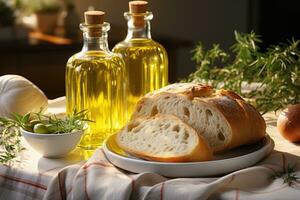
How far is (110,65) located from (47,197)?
0.34m

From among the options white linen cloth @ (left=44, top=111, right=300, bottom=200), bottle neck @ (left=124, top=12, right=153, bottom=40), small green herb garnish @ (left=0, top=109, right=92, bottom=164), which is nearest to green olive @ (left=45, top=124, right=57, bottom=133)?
small green herb garnish @ (left=0, top=109, right=92, bottom=164)

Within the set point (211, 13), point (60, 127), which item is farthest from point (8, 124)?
point (211, 13)

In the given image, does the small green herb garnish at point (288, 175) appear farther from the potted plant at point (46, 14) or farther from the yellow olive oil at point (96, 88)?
the potted plant at point (46, 14)

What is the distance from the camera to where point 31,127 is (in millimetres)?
1471

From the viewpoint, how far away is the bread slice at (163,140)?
133cm

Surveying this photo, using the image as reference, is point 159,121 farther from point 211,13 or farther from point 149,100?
→ point 211,13

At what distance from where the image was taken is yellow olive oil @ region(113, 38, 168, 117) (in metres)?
1.70

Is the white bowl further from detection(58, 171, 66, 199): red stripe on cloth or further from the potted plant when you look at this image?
the potted plant

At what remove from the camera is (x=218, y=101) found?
143cm

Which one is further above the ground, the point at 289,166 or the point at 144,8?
the point at 144,8

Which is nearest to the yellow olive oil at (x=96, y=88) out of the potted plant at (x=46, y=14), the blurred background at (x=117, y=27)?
the blurred background at (x=117, y=27)

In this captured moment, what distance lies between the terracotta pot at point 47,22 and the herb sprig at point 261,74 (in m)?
2.26

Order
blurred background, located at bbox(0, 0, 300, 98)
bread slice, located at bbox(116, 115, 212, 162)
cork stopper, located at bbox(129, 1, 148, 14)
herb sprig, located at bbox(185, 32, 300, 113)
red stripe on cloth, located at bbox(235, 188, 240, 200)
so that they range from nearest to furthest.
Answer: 1. red stripe on cloth, located at bbox(235, 188, 240, 200)
2. bread slice, located at bbox(116, 115, 212, 162)
3. cork stopper, located at bbox(129, 1, 148, 14)
4. herb sprig, located at bbox(185, 32, 300, 113)
5. blurred background, located at bbox(0, 0, 300, 98)

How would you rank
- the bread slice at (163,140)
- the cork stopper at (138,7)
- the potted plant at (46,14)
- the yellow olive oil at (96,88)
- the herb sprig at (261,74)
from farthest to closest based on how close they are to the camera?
1. the potted plant at (46,14)
2. the herb sprig at (261,74)
3. the cork stopper at (138,7)
4. the yellow olive oil at (96,88)
5. the bread slice at (163,140)
